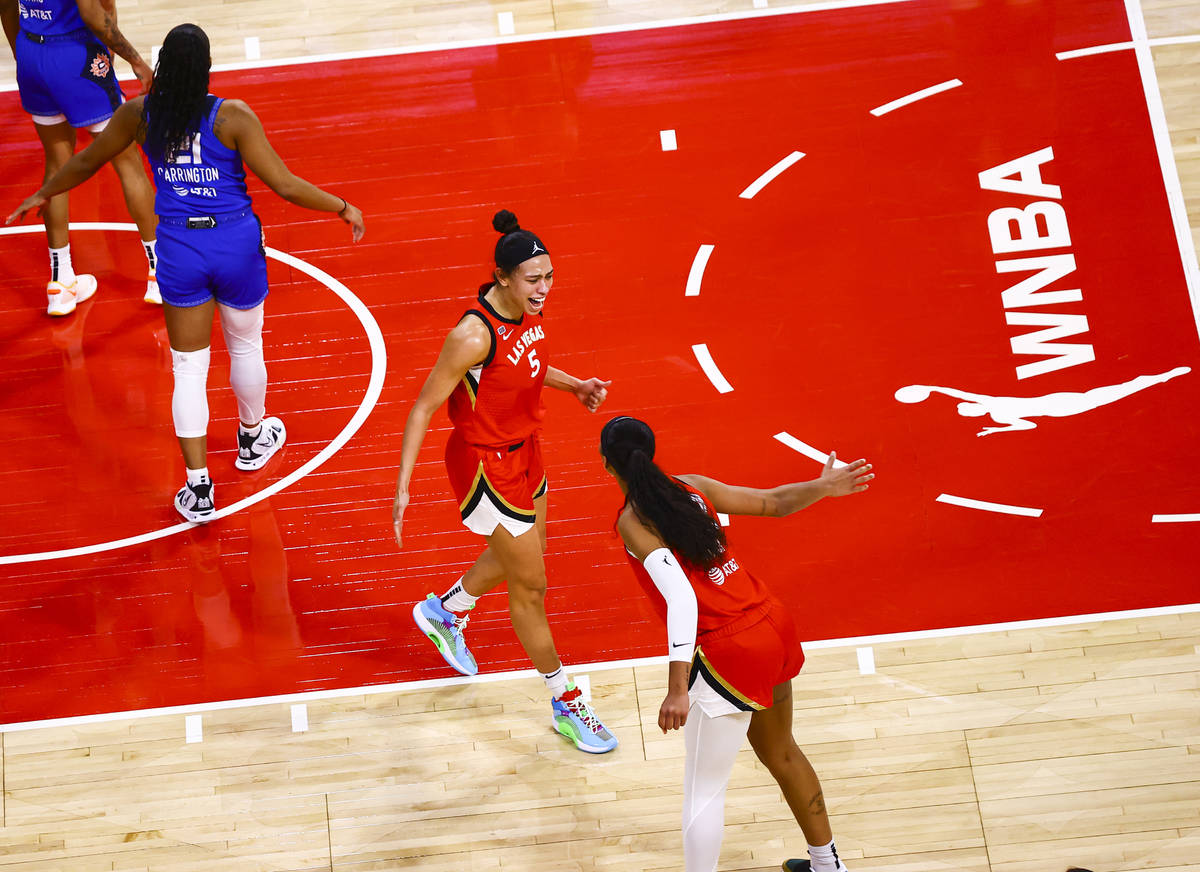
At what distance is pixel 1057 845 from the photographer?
15.6 ft

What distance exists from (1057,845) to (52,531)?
14.4 feet

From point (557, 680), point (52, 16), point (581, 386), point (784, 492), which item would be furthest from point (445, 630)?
point (52, 16)

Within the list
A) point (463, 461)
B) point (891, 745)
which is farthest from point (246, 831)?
point (891, 745)

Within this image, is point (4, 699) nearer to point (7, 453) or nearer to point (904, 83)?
point (7, 453)

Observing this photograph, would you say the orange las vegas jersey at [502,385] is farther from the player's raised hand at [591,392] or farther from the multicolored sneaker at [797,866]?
the multicolored sneaker at [797,866]

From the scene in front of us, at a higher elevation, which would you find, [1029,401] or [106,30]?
[106,30]

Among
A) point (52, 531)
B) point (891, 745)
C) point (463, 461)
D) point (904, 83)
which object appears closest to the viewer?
point (463, 461)

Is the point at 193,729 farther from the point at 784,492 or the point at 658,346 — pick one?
the point at 658,346

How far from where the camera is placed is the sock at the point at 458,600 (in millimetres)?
5242

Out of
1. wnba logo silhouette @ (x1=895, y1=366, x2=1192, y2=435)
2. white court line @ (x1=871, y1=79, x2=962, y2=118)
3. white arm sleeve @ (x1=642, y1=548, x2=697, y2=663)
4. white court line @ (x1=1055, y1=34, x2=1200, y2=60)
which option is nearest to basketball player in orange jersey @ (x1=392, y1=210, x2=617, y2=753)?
white arm sleeve @ (x1=642, y1=548, x2=697, y2=663)

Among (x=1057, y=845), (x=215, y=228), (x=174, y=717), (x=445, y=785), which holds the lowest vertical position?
(x=1057, y=845)

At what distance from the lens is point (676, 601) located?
4.00 metres

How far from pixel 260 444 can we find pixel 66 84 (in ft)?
6.27

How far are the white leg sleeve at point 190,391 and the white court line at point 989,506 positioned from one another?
10.5 feet
